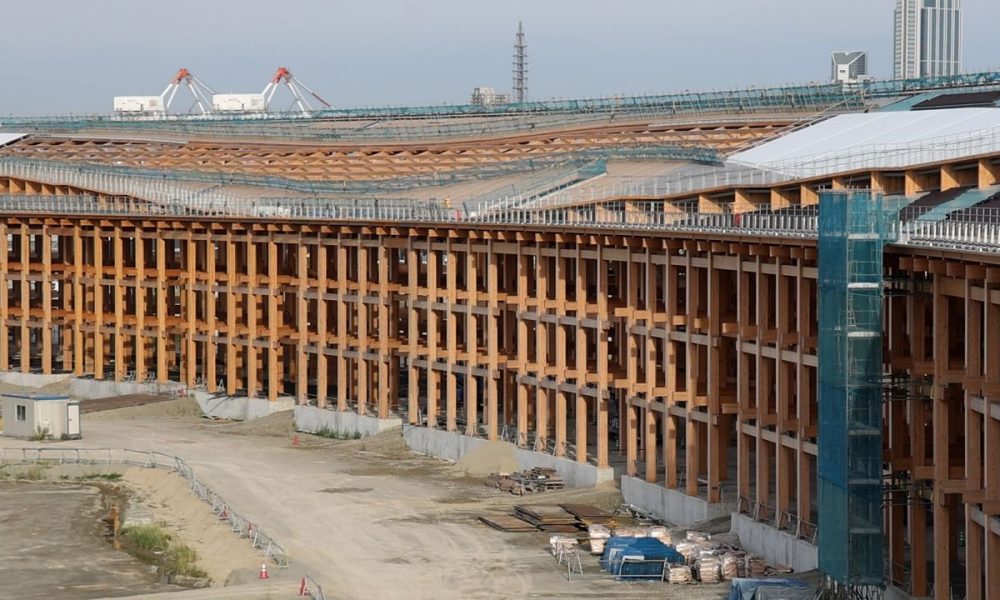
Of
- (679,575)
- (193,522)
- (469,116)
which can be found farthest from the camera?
(469,116)

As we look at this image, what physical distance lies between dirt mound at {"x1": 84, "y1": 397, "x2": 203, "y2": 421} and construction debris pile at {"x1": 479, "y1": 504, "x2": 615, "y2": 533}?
35.9 metres

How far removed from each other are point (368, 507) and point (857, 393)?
85.3 feet

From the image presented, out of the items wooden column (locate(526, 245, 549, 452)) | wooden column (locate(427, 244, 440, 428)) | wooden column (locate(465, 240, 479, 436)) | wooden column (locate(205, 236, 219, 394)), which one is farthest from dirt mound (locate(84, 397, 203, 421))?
wooden column (locate(526, 245, 549, 452))

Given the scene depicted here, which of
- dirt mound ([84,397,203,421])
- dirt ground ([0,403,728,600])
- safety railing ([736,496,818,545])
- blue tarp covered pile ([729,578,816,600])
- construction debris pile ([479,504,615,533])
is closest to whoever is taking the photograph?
blue tarp covered pile ([729,578,816,600])

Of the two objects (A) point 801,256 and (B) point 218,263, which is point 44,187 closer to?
(B) point 218,263

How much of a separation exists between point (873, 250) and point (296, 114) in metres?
99.2

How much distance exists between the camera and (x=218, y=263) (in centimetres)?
12138

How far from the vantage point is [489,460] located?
78.7 m

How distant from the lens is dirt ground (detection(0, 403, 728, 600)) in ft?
183

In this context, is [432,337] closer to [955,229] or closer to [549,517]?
[549,517]

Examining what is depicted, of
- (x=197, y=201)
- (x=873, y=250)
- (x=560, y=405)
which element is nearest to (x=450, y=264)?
(x=560, y=405)

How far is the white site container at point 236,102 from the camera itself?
157m

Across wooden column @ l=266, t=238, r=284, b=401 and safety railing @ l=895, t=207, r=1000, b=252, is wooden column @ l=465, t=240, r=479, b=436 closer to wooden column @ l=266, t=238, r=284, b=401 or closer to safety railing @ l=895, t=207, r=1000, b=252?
wooden column @ l=266, t=238, r=284, b=401

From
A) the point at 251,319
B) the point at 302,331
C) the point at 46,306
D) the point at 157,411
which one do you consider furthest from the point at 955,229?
the point at 46,306
